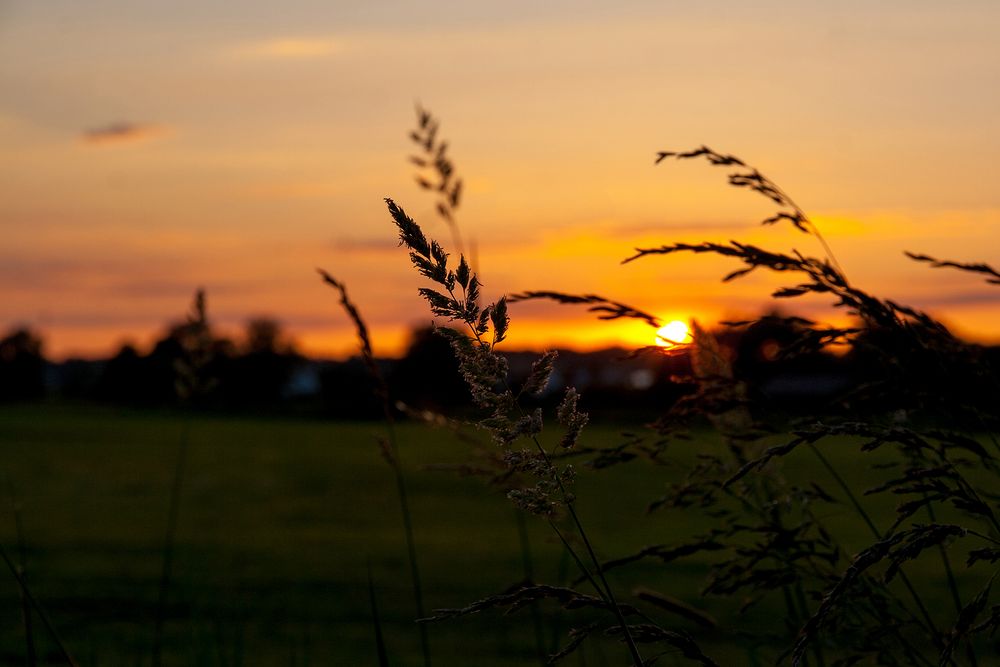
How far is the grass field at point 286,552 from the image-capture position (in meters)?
9.47

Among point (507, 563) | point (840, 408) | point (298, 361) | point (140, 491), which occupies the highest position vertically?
point (840, 408)

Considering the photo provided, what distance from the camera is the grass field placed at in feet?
31.1

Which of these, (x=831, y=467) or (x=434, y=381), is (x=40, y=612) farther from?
(x=434, y=381)

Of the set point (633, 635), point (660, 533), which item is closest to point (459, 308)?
point (633, 635)

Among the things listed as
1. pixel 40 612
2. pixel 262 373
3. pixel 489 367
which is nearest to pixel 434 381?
pixel 40 612

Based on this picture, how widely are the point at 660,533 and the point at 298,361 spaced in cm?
8862

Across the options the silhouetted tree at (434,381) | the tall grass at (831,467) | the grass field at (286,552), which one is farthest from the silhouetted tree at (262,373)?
the tall grass at (831,467)

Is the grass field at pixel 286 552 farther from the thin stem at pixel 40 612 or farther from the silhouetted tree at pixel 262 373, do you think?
the silhouetted tree at pixel 262 373

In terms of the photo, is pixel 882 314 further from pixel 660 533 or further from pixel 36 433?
pixel 36 433

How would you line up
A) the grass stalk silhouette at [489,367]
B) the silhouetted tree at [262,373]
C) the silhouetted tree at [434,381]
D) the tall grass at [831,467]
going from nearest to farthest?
the grass stalk silhouette at [489,367] → the tall grass at [831,467] → the silhouetted tree at [434,381] → the silhouetted tree at [262,373]

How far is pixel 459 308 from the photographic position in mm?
1248

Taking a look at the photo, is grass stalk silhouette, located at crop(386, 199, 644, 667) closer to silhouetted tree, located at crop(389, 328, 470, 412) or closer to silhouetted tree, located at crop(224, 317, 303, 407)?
silhouetted tree, located at crop(389, 328, 470, 412)

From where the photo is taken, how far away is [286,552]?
1759 cm

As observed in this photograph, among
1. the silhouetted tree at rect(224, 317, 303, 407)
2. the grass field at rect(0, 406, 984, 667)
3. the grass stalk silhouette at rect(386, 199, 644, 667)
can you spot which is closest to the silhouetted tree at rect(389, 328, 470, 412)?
the grass stalk silhouette at rect(386, 199, 644, 667)
